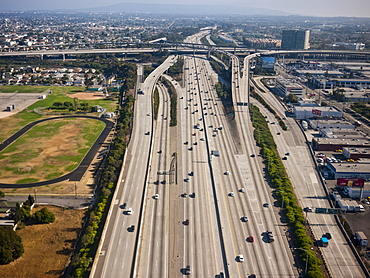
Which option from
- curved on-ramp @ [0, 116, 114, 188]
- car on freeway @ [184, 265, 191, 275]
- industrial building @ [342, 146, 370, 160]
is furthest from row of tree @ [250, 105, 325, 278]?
curved on-ramp @ [0, 116, 114, 188]

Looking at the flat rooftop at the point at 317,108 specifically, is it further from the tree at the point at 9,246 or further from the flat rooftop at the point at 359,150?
the tree at the point at 9,246

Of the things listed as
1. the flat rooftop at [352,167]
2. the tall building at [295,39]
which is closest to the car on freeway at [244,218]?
the flat rooftop at [352,167]

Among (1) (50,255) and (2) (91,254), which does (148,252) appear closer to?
(2) (91,254)

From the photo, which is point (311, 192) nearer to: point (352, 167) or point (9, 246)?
point (352, 167)

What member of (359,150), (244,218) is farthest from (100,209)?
(359,150)

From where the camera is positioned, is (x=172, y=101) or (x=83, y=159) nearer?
(x=83, y=159)

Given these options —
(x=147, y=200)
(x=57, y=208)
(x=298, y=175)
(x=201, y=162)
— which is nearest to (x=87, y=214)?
(x=57, y=208)
